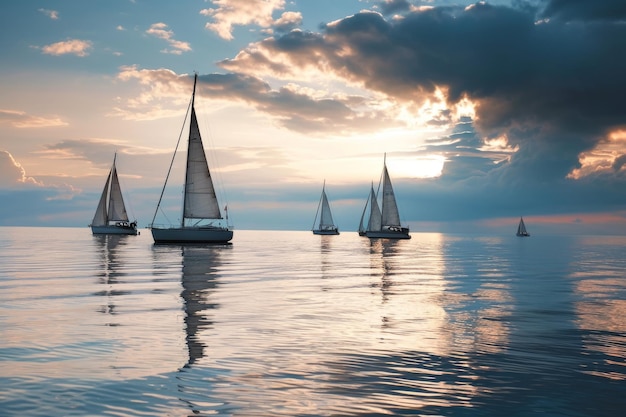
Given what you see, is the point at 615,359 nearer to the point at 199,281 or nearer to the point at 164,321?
the point at 164,321

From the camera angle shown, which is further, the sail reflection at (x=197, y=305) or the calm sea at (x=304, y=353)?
the sail reflection at (x=197, y=305)

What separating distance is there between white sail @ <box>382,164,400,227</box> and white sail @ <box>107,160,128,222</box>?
59.4 metres

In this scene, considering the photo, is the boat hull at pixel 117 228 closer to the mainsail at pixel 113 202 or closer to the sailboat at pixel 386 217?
the mainsail at pixel 113 202

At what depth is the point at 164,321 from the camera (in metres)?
16.9

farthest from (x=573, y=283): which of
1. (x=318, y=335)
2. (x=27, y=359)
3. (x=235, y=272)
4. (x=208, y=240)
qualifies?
(x=208, y=240)

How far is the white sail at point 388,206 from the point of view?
125 metres

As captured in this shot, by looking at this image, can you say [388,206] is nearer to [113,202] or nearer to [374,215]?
[374,215]

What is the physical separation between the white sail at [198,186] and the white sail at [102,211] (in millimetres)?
55601

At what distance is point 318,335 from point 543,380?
20.5ft

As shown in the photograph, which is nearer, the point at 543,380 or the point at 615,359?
the point at 543,380

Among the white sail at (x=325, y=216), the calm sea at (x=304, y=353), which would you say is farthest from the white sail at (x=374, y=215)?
the calm sea at (x=304, y=353)

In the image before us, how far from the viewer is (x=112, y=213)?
123938 mm

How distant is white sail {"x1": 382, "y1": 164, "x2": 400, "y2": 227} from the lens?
125 metres

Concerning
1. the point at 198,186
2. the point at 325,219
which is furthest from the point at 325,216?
the point at 198,186
